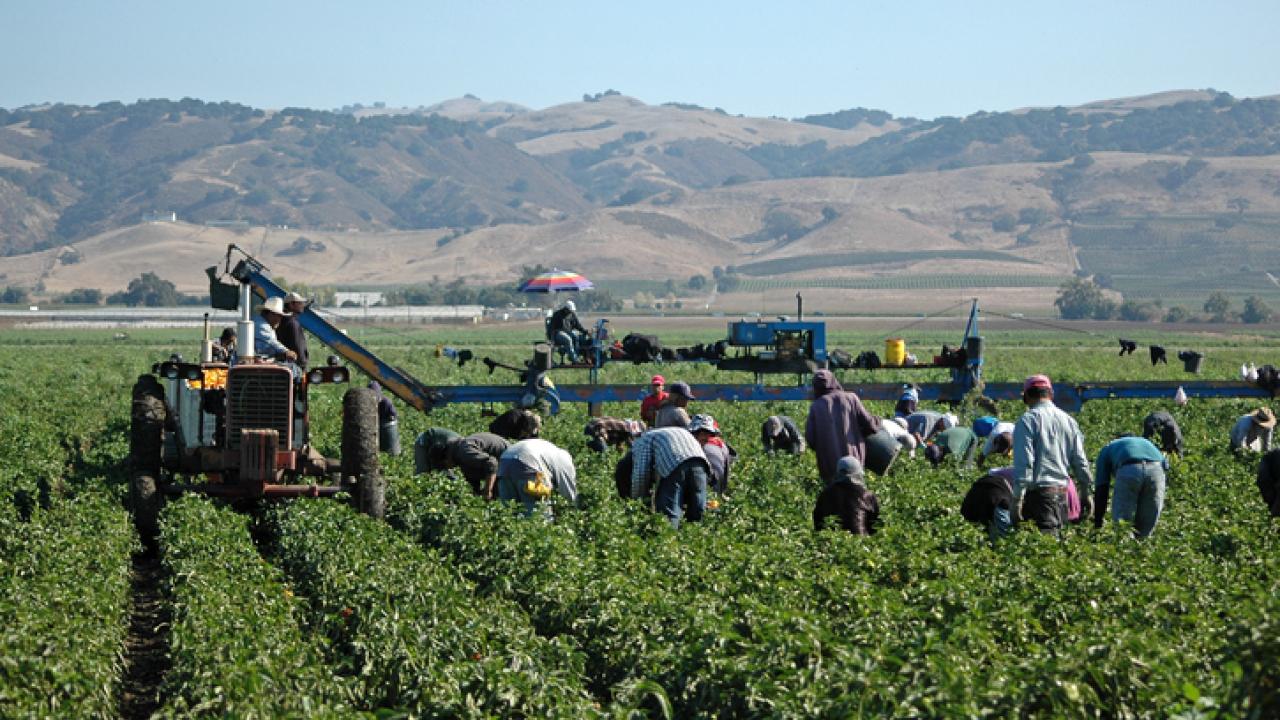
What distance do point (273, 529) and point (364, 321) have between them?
3137 inches

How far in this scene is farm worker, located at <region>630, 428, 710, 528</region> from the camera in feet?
44.2

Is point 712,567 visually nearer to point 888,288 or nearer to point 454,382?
point 454,382

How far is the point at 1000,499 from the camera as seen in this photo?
41.5ft

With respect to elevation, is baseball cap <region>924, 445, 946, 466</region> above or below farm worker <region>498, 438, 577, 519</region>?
below

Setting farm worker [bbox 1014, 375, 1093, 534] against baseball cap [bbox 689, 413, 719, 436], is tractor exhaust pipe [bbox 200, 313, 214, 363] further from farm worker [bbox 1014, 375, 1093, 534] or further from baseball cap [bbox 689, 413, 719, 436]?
farm worker [bbox 1014, 375, 1093, 534]

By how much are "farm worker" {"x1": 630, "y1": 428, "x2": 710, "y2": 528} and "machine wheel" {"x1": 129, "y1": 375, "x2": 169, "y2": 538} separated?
15.0 feet

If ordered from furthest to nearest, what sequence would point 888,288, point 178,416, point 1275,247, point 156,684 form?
point 1275,247
point 888,288
point 178,416
point 156,684

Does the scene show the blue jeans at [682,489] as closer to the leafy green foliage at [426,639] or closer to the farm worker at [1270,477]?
the leafy green foliage at [426,639]

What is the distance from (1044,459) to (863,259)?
182 meters

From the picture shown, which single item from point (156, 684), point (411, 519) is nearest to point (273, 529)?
point (411, 519)

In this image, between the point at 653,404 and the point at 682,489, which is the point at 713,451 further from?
the point at 653,404

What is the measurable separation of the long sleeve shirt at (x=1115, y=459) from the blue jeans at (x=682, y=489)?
319 centimetres

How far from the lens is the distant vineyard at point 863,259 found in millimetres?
188000

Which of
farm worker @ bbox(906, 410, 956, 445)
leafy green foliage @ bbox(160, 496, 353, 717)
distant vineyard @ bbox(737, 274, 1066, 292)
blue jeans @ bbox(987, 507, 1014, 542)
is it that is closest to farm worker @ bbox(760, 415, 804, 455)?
farm worker @ bbox(906, 410, 956, 445)
